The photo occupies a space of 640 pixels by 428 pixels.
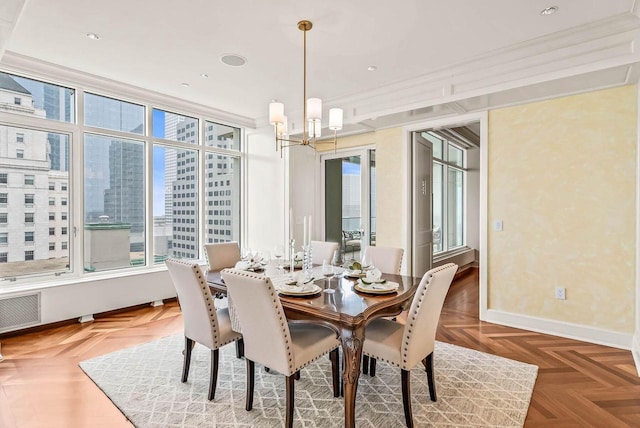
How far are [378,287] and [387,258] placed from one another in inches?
36.7

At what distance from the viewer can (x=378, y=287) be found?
2367mm

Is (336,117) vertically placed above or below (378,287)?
above

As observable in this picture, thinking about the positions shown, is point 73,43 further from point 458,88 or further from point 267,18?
point 458,88

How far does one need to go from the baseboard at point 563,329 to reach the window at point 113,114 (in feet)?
16.3

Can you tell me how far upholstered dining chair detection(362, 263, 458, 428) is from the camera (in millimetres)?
1994

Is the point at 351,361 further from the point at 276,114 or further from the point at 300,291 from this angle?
the point at 276,114

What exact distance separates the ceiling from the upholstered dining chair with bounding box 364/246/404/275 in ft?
5.61

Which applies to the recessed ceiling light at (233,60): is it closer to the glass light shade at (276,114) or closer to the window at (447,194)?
the glass light shade at (276,114)

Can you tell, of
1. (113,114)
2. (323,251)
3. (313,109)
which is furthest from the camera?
(113,114)

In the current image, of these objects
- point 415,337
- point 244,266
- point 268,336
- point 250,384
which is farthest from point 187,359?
point 415,337

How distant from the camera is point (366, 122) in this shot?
4.52m

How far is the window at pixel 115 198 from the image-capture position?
4.12 meters

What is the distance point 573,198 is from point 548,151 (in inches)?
21.0

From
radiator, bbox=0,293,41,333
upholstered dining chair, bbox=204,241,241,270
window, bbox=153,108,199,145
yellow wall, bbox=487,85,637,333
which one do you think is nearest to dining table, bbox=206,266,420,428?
upholstered dining chair, bbox=204,241,241,270
